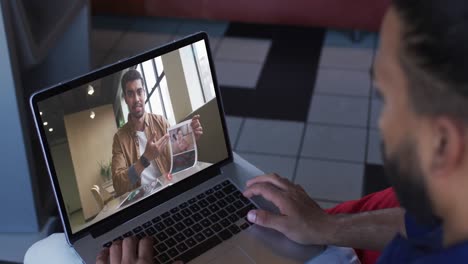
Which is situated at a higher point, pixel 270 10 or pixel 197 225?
pixel 197 225

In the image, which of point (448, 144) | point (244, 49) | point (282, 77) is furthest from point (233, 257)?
point (244, 49)

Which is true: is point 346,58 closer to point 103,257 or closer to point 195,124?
point 195,124

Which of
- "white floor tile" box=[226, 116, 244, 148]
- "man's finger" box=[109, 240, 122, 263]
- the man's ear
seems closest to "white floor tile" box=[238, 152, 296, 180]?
"white floor tile" box=[226, 116, 244, 148]

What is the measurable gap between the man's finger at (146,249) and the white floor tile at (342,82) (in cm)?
183

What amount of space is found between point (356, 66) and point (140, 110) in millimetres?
2041

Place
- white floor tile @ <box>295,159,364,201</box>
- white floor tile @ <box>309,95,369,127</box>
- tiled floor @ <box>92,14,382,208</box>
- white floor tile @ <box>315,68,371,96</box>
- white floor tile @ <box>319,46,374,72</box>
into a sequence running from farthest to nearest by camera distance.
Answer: white floor tile @ <box>319,46,374,72</box> → white floor tile @ <box>315,68,371,96</box> → white floor tile @ <box>309,95,369,127</box> → tiled floor @ <box>92,14,382,208</box> → white floor tile @ <box>295,159,364,201</box>

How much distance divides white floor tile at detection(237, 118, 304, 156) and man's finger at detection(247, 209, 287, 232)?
1.33m

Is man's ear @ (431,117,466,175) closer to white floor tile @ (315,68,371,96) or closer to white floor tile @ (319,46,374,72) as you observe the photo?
white floor tile @ (315,68,371,96)

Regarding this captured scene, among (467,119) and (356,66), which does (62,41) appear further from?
(467,119)

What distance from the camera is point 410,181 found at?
2.28 ft

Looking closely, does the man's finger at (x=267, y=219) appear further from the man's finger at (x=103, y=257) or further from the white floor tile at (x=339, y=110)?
the white floor tile at (x=339, y=110)

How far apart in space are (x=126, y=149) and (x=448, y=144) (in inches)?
24.8

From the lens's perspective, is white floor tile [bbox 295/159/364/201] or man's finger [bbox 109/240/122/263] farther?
white floor tile [bbox 295/159/364/201]

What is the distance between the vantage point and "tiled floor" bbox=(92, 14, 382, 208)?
2367mm
